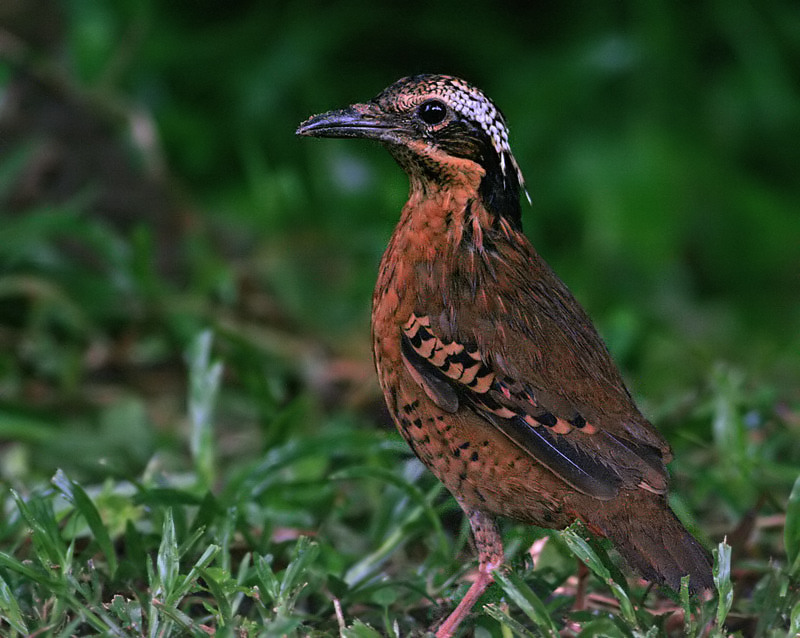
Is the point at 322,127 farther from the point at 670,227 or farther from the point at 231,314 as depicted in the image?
the point at 670,227

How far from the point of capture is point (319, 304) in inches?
208

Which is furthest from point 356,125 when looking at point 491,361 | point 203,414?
point 203,414

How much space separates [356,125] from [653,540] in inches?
44.3

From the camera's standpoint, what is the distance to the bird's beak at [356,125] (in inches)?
99.1

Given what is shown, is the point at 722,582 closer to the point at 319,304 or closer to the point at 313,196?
the point at 319,304

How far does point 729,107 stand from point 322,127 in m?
4.42

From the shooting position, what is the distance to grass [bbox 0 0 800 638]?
2883 mm

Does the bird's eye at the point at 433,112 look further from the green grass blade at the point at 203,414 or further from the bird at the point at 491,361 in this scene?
the green grass blade at the point at 203,414

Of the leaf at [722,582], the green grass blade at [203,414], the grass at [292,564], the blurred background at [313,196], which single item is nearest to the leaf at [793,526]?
the grass at [292,564]

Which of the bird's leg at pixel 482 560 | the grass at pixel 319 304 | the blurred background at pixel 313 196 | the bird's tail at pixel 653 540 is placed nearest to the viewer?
the bird's tail at pixel 653 540

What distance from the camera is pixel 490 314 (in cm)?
250

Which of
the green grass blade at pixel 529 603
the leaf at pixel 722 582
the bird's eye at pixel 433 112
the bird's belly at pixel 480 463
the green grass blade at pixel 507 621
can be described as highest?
the bird's eye at pixel 433 112

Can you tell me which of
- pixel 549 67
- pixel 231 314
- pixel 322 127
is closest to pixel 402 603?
pixel 322 127

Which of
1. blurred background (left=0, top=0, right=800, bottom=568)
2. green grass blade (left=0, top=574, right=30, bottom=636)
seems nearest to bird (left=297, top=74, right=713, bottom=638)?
green grass blade (left=0, top=574, right=30, bottom=636)
